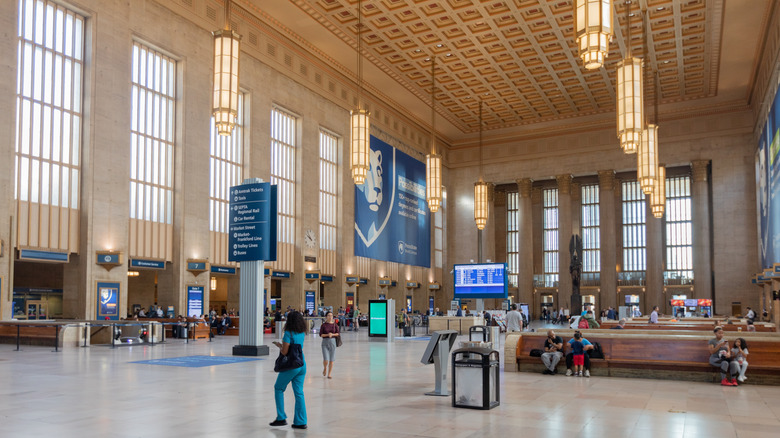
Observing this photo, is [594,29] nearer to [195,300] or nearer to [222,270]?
[195,300]

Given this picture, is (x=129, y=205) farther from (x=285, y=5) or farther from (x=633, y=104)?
(x=633, y=104)

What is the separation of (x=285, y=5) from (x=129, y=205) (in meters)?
10.6

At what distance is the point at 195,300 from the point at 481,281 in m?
11.3

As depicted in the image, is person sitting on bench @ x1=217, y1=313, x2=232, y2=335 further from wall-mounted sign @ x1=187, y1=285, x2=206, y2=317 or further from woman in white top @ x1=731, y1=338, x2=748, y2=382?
woman in white top @ x1=731, y1=338, x2=748, y2=382

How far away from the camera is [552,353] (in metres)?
12.1

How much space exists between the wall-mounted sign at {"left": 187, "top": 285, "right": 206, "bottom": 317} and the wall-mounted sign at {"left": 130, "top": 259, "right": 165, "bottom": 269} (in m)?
1.41

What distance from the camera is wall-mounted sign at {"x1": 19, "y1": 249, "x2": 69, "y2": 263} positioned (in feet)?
63.1

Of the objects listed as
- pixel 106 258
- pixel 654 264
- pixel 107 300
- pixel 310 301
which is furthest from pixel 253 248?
pixel 654 264

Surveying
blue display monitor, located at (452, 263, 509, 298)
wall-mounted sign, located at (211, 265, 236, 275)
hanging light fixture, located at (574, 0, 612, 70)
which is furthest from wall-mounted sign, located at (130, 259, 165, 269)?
hanging light fixture, located at (574, 0, 612, 70)

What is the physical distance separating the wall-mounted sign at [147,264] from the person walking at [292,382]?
58.0 ft

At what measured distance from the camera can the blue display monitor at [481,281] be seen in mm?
26766

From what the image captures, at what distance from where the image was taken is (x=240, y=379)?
35.6ft

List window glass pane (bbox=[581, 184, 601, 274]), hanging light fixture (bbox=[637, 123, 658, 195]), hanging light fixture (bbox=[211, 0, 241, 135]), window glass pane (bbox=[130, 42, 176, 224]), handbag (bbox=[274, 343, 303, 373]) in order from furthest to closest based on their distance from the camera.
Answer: window glass pane (bbox=[581, 184, 601, 274])
window glass pane (bbox=[130, 42, 176, 224])
hanging light fixture (bbox=[637, 123, 658, 195])
hanging light fixture (bbox=[211, 0, 241, 135])
handbag (bbox=[274, 343, 303, 373])

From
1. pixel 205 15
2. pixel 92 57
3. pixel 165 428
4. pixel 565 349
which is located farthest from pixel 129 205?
pixel 165 428
